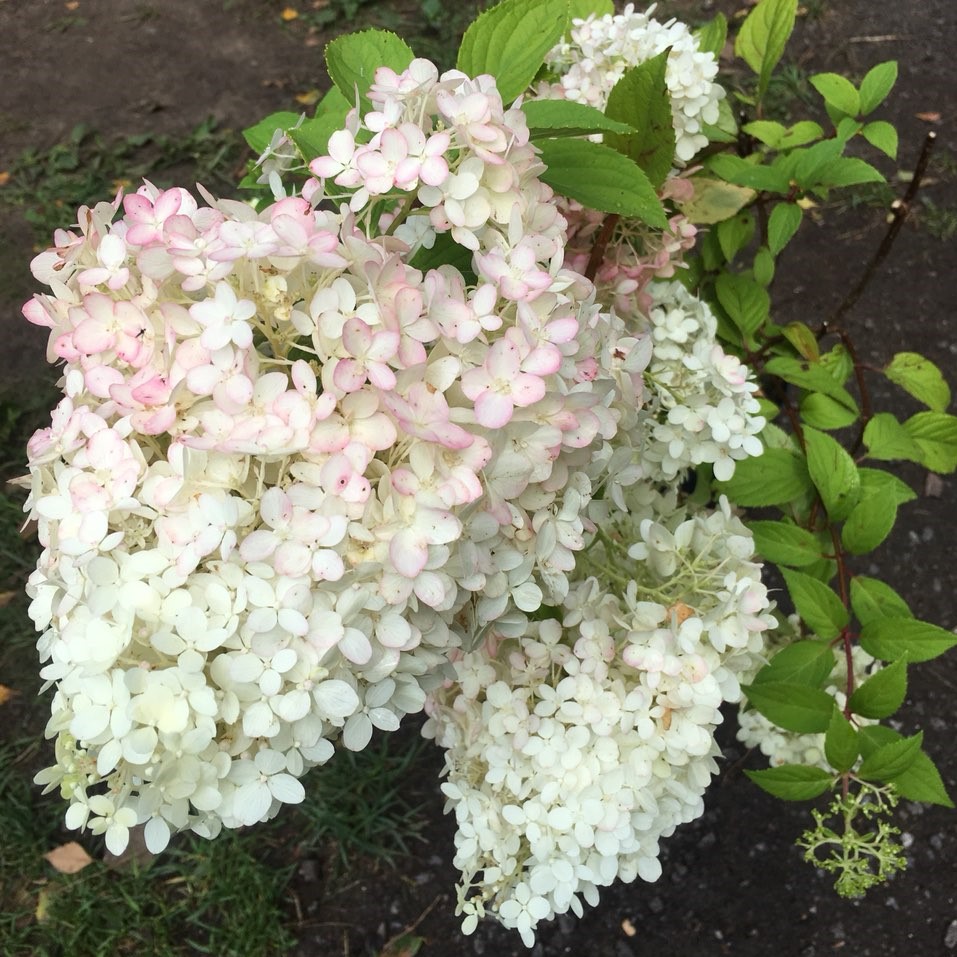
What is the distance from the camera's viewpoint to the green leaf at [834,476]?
118 cm

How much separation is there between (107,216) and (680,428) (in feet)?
2.26

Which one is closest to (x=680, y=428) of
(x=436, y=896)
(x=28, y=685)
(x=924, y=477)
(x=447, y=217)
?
(x=447, y=217)

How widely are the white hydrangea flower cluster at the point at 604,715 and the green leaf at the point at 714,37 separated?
2.29 ft

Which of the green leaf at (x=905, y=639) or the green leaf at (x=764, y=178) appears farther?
the green leaf at (x=764, y=178)

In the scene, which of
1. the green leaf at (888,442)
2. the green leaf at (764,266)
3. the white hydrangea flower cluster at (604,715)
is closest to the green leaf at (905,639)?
the white hydrangea flower cluster at (604,715)

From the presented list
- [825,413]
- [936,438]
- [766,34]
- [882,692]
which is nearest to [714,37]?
[766,34]

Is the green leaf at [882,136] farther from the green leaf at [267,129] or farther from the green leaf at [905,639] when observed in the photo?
the green leaf at [267,129]

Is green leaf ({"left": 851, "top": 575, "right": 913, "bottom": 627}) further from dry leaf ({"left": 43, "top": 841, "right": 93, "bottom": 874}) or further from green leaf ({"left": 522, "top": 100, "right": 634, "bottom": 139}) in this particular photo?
dry leaf ({"left": 43, "top": 841, "right": 93, "bottom": 874})

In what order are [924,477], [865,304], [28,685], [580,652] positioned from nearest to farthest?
[580,652]
[28,685]
[924,477]
[865,304]

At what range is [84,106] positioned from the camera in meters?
3.35

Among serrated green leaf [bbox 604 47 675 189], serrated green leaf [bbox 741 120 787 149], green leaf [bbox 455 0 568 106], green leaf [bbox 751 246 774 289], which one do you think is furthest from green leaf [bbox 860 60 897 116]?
green leaf [bbox 455 0 568 106]

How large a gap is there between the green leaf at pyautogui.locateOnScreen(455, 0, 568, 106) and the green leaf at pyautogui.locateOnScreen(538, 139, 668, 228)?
0.07 metres

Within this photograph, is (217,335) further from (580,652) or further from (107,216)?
(580,652)

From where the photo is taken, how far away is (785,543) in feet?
3.84
